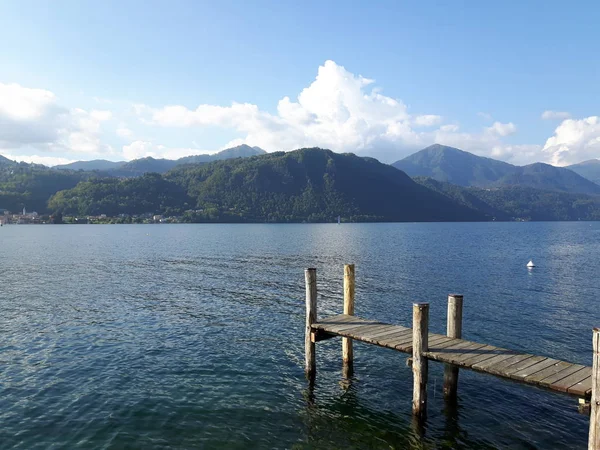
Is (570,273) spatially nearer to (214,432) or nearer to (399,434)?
(399,434)

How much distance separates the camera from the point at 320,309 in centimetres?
3394

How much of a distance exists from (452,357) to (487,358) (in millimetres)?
1180

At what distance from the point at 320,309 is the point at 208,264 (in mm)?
33167

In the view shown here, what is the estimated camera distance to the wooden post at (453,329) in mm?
16500

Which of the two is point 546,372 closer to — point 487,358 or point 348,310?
point 487,358

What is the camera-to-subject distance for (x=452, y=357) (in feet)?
47.2

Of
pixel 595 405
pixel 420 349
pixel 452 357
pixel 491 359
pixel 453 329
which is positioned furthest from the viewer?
pixel 453 329

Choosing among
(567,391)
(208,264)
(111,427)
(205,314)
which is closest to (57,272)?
(208,264)

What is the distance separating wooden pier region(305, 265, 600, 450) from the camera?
11.6 m

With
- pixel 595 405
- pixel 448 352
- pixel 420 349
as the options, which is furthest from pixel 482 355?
pixel 595 405

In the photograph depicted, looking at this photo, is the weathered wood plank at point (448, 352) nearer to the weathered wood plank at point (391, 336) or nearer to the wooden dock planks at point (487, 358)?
the wooden dock planks at point (487, 358)

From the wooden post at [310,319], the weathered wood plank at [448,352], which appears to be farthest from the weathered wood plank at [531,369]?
the wooden post at [310,319]

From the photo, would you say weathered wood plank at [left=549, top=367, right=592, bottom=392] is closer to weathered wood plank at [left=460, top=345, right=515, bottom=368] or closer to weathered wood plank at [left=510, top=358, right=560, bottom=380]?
weathered wood plank at [left=510, top=358, right=560, bottom=380]

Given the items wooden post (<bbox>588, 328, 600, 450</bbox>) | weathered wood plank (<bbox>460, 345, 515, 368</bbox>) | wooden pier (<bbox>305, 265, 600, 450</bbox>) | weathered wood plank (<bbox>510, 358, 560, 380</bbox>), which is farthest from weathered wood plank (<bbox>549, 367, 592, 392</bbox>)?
weathered wood plank (<bbox>460, 345, 515, 368</bbox>)
